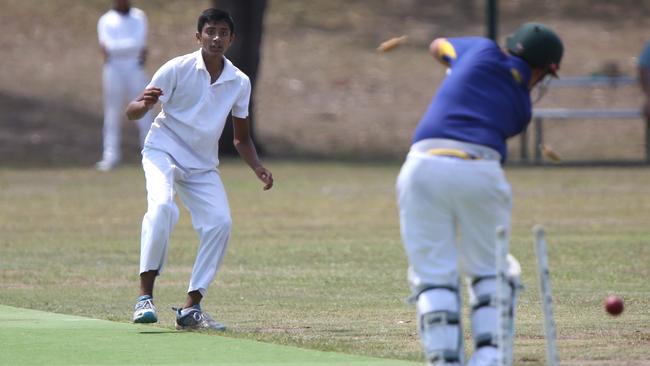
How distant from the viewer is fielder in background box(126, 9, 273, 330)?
387 inches

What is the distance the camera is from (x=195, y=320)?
9773 millimetres

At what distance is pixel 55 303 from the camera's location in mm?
11180

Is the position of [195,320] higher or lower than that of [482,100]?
lower

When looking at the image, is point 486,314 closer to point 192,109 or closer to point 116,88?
point 192,109

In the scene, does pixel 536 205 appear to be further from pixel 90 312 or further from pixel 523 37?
pixel 523 37

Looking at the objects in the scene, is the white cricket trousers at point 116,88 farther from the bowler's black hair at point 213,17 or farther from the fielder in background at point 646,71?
the bowler's black hair at point 213,17

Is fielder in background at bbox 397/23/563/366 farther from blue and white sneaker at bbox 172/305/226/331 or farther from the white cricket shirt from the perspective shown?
the white cricket shirt

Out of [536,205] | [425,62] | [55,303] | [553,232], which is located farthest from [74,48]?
[55,303]

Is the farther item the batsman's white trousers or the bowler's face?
the bowler's face

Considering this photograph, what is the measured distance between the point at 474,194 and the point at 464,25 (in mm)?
29725

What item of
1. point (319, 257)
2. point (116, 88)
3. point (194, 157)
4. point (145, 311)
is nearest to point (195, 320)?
point (145, 311)

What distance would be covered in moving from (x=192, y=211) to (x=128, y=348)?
1.33 metres

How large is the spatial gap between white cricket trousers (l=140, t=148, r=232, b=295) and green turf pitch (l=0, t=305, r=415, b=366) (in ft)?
1.49

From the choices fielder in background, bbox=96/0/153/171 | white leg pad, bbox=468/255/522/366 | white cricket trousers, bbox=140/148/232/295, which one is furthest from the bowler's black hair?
fielder in background, bbox=96/0/153/171
